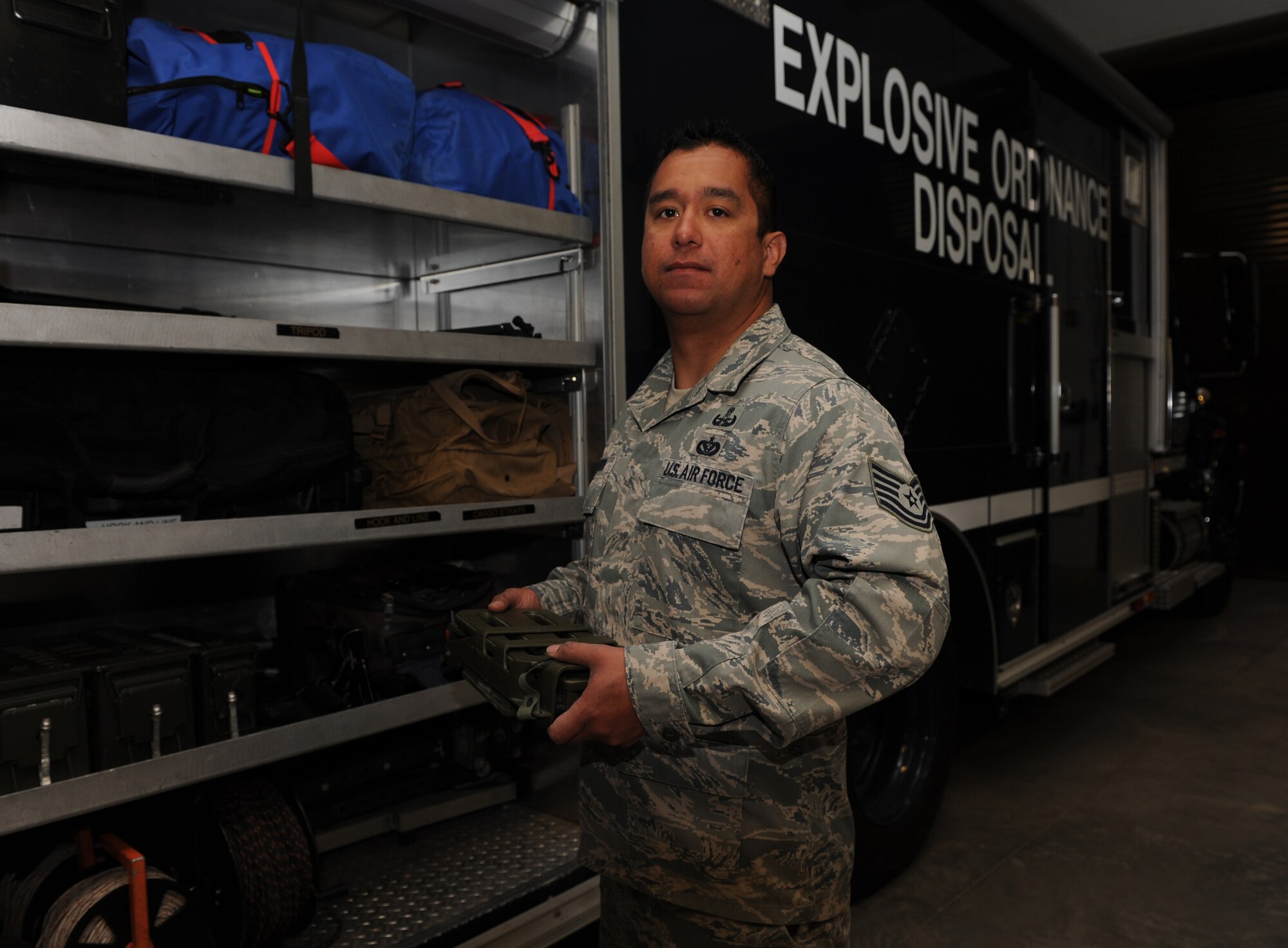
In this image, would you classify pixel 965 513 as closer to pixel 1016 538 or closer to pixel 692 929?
pixel 1016 538

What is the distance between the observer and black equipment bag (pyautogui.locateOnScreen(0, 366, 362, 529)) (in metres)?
1.71

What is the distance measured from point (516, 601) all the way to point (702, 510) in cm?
42

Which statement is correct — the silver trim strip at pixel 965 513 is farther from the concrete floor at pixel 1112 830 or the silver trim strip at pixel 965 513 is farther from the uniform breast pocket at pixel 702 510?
the uniform breast pocket at pixel 702 510

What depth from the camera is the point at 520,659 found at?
129 cm

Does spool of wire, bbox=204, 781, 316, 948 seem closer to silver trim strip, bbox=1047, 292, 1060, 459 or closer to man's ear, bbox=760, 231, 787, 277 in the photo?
man's ear, bbox=760, 231, 787, 277

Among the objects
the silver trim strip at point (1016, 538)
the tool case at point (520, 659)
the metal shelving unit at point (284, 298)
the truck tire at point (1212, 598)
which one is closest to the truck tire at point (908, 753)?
the silver trim strip at point (1016, 538)

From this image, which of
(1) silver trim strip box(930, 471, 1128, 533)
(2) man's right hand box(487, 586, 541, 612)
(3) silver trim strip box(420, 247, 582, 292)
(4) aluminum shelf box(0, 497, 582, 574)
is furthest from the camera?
(1) silver trim strip box(930, 471, 1128, 533)

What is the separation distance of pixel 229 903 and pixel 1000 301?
114 inches

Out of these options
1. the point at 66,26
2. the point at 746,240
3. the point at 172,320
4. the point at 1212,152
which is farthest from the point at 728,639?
the point at 1212,152

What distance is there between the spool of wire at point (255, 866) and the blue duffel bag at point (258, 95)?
1.31 meters

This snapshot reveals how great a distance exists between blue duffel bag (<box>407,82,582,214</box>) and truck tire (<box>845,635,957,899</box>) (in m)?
1.80

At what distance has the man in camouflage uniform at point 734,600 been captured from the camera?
1.19m

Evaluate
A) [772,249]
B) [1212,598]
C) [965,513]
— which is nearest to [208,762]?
[772,249]

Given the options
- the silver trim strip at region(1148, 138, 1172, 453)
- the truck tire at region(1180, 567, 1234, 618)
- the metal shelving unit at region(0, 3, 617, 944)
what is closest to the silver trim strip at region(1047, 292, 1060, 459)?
the silver trim strip at region(1148, 138, 1172, 453)
